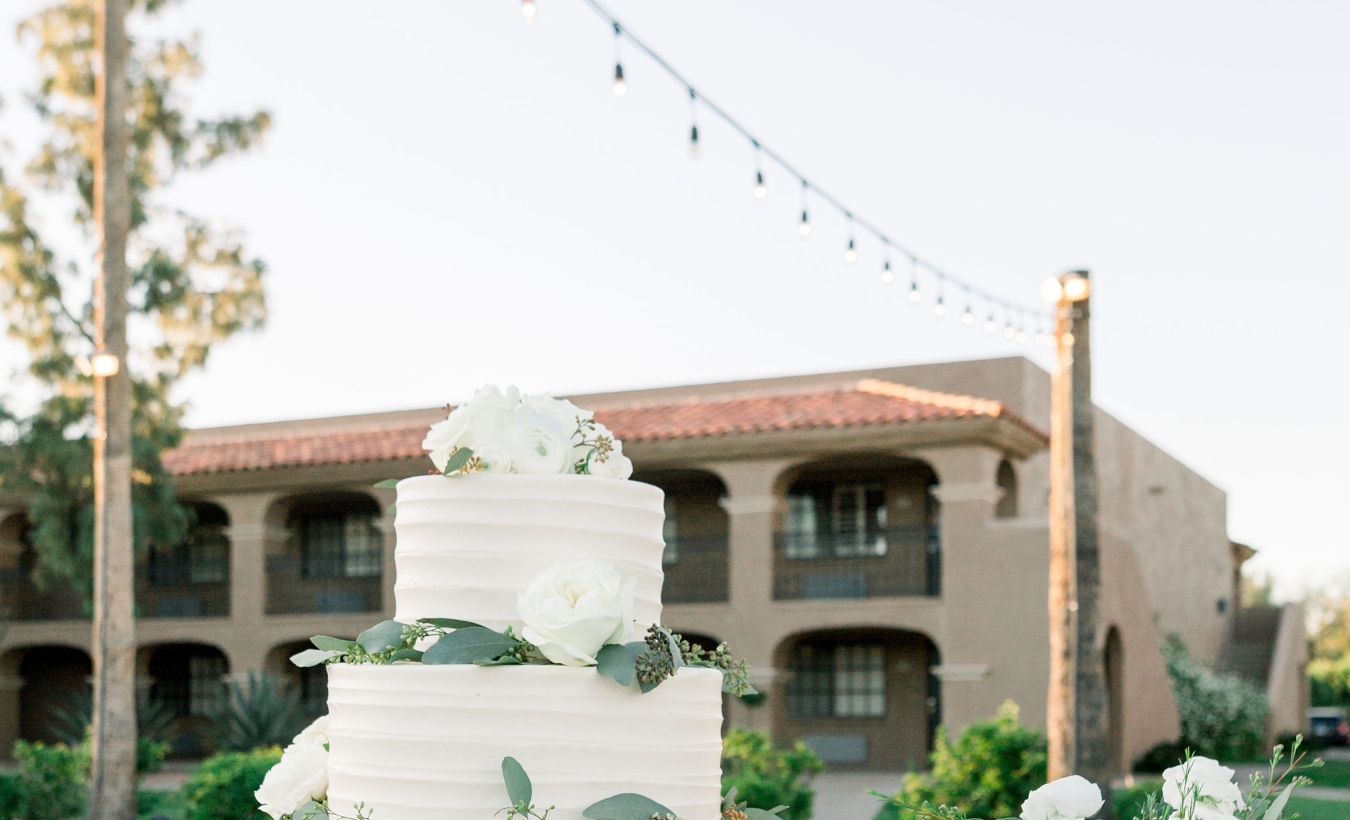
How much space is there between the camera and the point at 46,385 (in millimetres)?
20484

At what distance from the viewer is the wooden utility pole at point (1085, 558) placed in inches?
445

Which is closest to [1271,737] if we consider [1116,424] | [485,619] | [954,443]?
[1116,424]

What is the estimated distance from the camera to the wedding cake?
3395 mm

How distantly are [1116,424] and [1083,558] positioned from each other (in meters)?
17.7

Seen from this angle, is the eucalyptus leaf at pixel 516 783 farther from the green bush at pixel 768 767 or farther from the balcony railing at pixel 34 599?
the balcony railing at pixel 34 599

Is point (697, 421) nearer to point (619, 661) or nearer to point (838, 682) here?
point (838, 682)

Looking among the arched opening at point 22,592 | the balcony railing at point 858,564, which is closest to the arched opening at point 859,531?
the balcony railing at point 858,564

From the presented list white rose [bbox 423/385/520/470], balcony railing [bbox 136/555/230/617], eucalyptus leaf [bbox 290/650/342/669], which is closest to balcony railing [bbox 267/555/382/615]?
balcony railing [bbox 136/555/230/617]

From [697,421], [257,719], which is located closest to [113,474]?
[257,719]

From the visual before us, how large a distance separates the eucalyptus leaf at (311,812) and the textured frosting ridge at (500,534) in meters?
0.53

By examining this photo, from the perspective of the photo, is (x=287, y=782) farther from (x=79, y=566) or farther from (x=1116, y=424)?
(x=1116, y=424)

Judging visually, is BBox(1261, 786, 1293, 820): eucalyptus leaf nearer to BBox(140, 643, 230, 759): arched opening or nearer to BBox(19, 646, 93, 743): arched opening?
BBox(140, 643, 230, 759): arched opening

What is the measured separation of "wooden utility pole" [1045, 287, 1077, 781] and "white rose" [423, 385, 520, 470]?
835cm

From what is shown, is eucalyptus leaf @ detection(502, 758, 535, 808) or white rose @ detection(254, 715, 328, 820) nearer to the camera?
eucalyptus leaf @ detection(502, 758, 535, 808)
